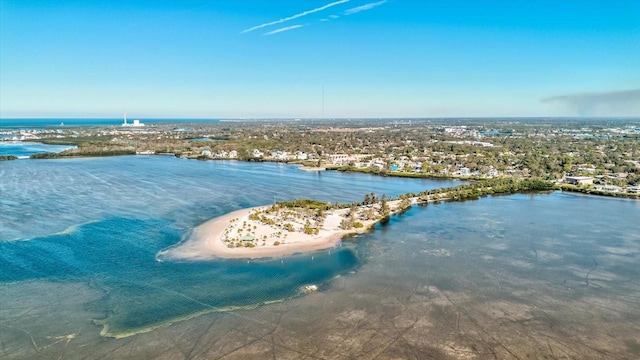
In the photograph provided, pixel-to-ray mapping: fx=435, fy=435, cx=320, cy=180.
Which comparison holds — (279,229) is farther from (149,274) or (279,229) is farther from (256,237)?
(149,274)

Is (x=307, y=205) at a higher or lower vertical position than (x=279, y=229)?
higher

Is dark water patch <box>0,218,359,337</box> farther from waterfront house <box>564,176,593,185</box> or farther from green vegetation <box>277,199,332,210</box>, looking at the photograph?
waterfront house <box>564,176,593,185</box>

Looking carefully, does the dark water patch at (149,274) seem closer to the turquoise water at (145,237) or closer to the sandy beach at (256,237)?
the turquoise water at (145,237)

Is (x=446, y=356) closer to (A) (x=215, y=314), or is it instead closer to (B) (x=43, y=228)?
(A) (x=215, y=314)

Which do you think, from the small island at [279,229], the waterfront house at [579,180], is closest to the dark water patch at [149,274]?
the small island at [279,229]

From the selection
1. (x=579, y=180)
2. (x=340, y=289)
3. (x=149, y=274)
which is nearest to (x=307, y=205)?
(x=340, y=289)
